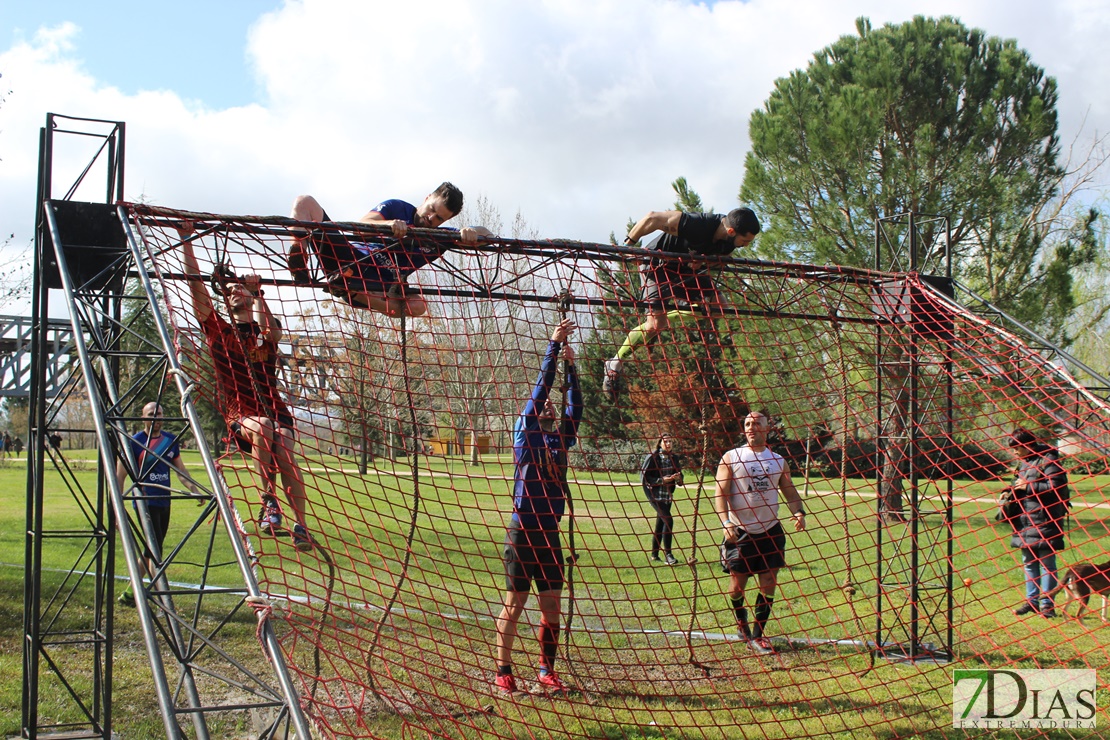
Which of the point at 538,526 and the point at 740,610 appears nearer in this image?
the point at 538,526

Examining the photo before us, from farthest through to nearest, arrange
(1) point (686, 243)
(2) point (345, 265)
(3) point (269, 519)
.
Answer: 1. (1) point (686, 243)
2. (2) point (345, 265)
3. (3) point (269, 519)

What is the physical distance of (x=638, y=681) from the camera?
5.12 m

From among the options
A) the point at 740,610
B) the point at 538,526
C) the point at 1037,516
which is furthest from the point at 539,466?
the point at 1037,516

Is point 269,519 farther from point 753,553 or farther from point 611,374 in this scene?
point 753,553

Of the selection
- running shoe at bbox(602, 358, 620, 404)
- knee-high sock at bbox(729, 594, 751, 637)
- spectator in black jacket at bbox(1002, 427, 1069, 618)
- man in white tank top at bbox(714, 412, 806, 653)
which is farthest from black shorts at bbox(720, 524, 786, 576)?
spectator in black jacket at bbox(1002, 427, 1069, 618)

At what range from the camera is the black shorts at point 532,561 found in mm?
4613

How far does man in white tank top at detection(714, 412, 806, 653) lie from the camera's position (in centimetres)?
560

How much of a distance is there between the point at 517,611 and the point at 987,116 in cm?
1140

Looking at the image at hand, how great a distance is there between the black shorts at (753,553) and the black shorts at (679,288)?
1.47 metres

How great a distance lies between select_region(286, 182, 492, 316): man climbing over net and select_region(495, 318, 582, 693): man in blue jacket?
837mm

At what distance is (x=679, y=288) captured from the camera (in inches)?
213

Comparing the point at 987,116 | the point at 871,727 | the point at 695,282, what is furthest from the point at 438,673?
the point at 987,116

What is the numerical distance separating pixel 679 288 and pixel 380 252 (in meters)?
1.84

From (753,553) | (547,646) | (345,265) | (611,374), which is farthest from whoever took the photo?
(611,374)
